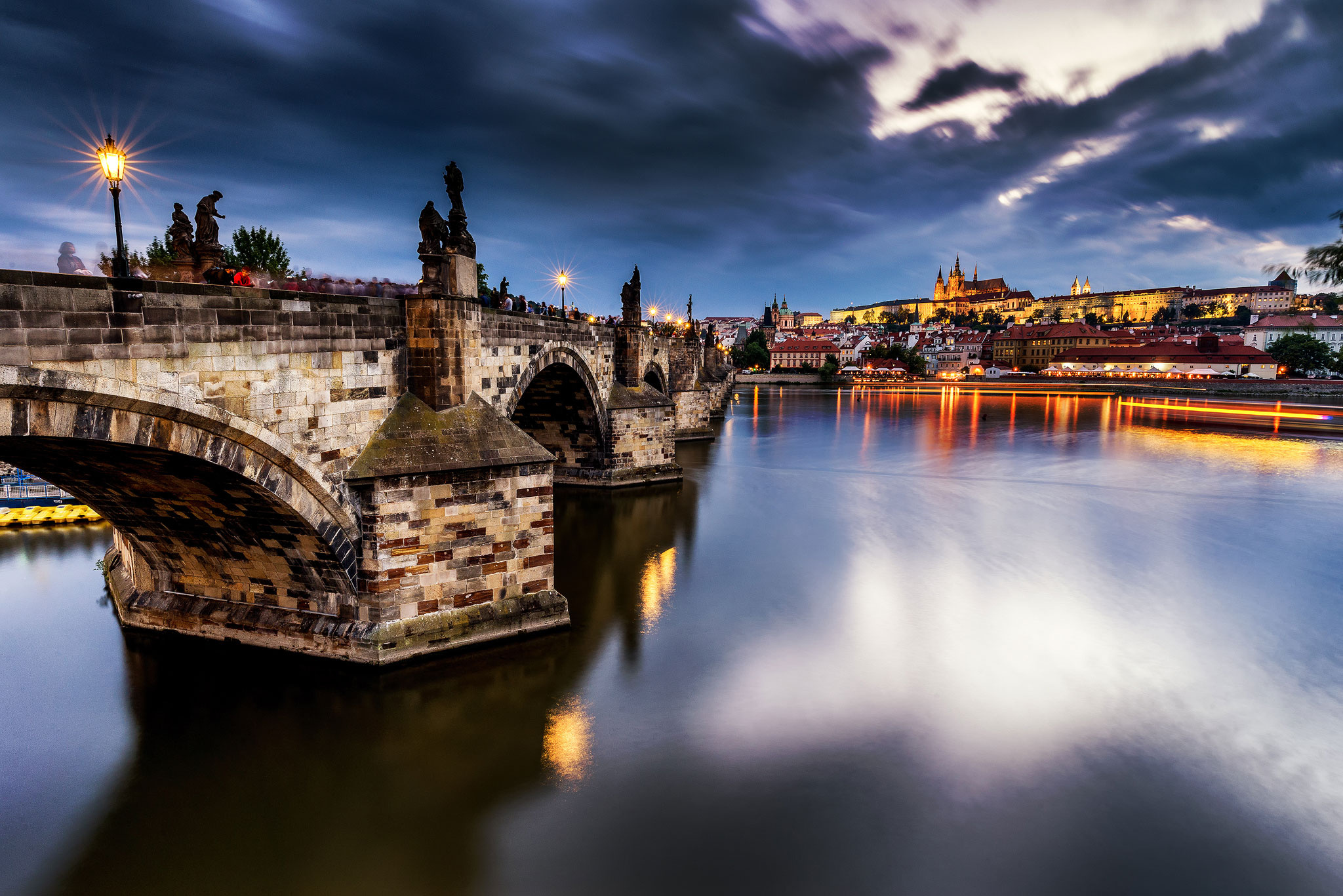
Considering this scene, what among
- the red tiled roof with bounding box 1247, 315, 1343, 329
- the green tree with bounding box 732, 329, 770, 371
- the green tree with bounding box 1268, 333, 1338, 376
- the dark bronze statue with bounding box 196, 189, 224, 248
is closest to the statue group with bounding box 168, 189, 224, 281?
the dark bronze statue with bounding box 196, 189, 224, 248

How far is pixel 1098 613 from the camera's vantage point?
41.5ft

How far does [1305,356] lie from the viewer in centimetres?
7844

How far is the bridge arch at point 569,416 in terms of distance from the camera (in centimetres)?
1933

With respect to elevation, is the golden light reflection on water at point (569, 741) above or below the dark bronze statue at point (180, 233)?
below

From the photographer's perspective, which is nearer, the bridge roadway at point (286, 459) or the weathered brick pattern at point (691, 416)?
the bridge roadway at point (286, 459)

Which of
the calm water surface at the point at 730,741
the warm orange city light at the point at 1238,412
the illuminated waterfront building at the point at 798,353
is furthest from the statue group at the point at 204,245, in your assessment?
the illuminated waterfront building at the point at 798,353

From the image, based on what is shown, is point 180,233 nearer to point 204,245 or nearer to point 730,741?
point 204,245

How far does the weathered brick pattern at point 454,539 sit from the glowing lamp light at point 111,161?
13.3 feet

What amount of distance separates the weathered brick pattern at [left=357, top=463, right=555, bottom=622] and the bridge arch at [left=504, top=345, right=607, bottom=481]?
823cm

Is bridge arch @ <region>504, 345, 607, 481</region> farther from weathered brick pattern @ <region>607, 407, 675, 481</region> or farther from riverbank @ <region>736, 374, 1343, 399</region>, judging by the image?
riverbank @ <region>736, 374, 1343, 399</region>

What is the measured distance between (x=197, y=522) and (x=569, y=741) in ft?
18.2

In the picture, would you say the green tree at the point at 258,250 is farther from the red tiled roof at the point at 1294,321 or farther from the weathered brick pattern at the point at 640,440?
the red tiled roof at the point at 1294,321

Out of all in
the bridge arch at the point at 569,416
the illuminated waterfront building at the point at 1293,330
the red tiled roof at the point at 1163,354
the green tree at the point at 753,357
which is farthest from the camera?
the green tree at the point at 753,357

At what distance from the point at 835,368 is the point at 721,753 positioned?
9416cm
